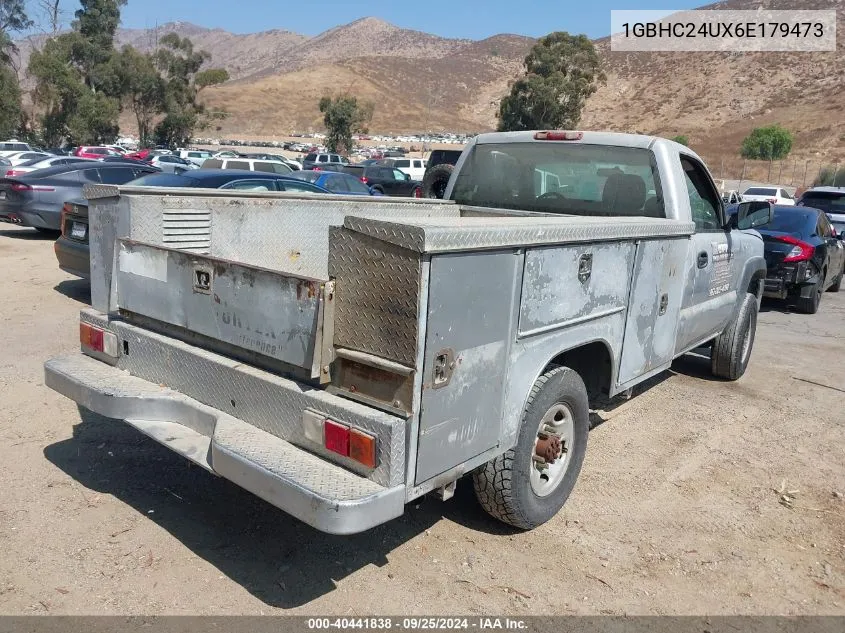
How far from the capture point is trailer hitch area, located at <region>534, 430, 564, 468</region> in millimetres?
3789

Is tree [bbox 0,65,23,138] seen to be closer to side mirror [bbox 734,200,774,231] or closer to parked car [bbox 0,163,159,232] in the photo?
parked car [bbox 0,163,159,232]

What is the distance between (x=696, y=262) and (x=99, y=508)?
4135 millimetres

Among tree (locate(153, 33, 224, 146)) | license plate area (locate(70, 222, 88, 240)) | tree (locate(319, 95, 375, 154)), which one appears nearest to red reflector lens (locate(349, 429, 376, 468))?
license plate area (locate(70, 222, 88, 240))

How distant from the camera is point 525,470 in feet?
11.8

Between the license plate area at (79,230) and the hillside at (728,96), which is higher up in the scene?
the hillside at (728,96)

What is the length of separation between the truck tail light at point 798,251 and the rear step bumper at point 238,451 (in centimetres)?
1011

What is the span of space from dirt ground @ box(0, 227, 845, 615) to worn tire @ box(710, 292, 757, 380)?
1135mm

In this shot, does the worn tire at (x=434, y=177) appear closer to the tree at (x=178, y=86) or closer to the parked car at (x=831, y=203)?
the parked car at (x=831, y=203)

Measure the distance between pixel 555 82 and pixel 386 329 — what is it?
52.7 metres

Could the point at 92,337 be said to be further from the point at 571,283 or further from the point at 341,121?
the point at 341,121

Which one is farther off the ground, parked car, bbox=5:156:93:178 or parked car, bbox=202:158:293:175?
parked car, bbox=202:158:293:175

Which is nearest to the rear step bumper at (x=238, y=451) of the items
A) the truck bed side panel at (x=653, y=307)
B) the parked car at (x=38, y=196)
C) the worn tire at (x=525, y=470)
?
the worn tire at (x=525, y=470)

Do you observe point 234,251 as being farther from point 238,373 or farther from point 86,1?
point 86,1

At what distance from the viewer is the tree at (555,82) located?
52.2m
